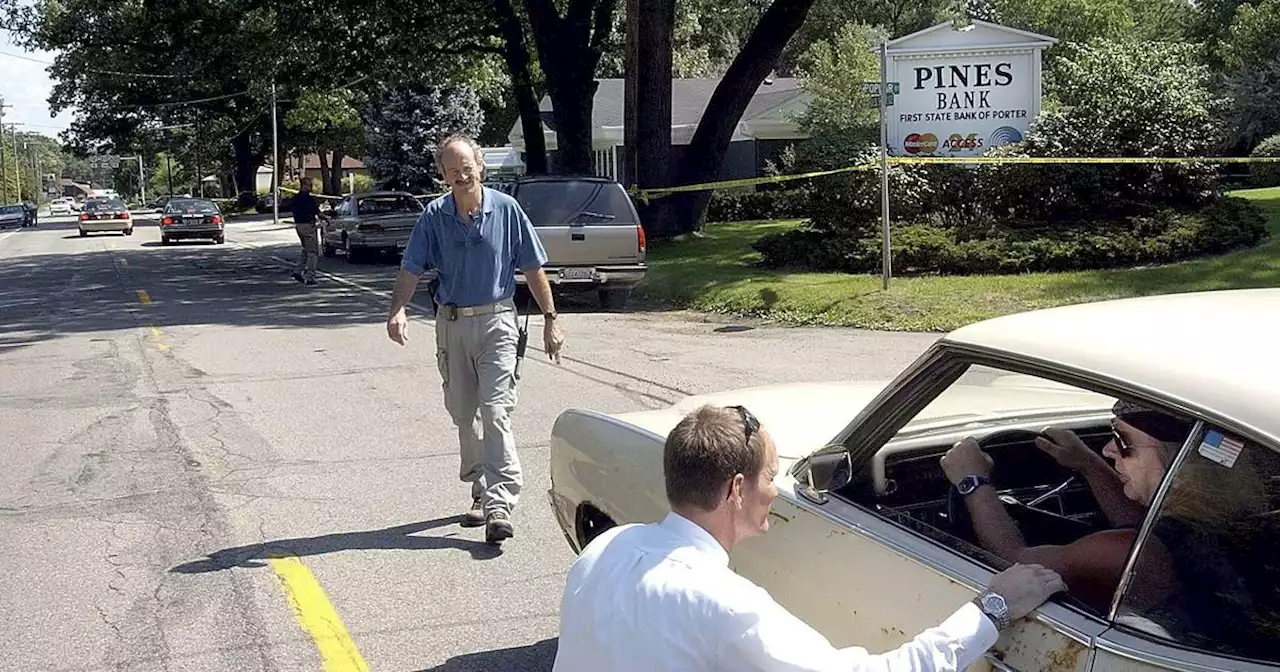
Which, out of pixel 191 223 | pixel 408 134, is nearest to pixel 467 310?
pixel 191 223

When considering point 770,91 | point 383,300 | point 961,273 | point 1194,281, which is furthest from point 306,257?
point 770,91

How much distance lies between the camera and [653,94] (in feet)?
76.4

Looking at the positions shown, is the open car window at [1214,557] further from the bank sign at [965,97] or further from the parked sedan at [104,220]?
the parked sedan at [104,220]

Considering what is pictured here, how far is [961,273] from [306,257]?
12.1 m

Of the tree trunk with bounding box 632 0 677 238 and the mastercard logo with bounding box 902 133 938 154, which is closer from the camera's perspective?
the mastercard logo with bounding box 902 133 938 154

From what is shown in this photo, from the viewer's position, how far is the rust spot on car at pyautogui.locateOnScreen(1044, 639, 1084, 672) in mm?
2438

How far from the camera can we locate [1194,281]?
14.4 meters

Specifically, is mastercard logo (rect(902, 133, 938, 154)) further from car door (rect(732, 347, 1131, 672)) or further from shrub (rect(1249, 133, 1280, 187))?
car door (rect(732, 347, 1131, 672))

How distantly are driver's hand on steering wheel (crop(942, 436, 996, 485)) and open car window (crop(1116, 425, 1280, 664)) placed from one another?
784mm

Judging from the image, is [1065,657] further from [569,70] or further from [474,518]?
[569,70]

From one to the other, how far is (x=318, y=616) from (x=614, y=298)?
12321mm

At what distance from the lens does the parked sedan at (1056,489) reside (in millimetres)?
2379

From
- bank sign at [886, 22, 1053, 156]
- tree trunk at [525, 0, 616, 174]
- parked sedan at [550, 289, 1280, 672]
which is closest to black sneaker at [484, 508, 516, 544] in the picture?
parked sedan at [550, 289, 1280, 672]

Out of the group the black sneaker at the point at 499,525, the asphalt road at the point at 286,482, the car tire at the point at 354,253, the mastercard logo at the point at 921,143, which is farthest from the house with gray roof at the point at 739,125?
the black sneaker at the point at 499,525
